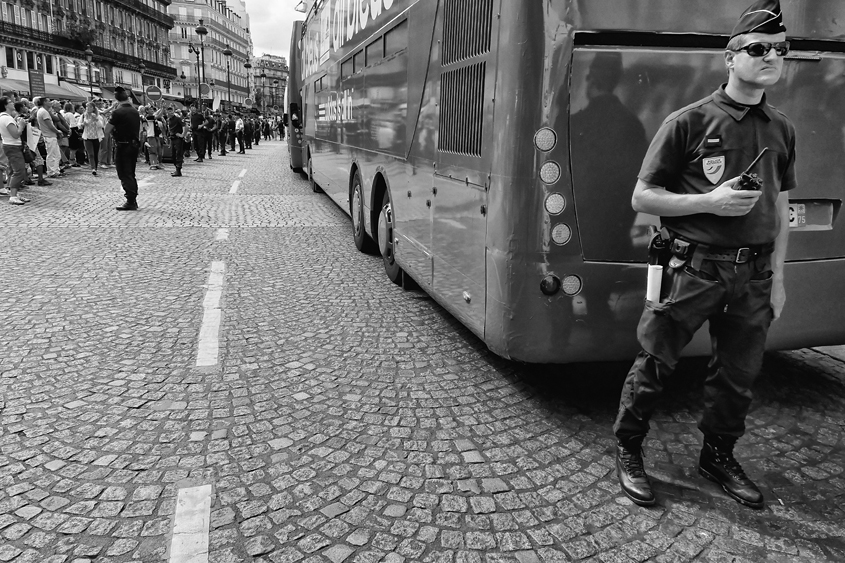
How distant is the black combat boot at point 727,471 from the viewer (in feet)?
10.3

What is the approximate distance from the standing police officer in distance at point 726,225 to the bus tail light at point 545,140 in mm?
680

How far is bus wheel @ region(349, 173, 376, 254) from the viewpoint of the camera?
875cm

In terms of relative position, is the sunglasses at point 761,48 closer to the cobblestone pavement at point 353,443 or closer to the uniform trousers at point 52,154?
the cobblestone pavement at point 353,443

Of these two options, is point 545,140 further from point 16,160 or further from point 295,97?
point 295,97

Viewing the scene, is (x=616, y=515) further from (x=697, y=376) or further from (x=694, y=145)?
(x=697, y=376)

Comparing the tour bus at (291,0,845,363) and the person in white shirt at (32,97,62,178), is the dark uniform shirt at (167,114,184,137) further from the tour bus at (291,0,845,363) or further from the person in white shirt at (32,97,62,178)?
the tour bus at (291,0,845,363)

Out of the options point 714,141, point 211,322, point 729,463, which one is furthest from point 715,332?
point 211,322

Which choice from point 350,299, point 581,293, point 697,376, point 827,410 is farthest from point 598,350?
point 350,299

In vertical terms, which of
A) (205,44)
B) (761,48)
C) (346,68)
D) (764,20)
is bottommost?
(761,48)

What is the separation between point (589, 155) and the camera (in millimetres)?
3605

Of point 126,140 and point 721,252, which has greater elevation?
point 126,140

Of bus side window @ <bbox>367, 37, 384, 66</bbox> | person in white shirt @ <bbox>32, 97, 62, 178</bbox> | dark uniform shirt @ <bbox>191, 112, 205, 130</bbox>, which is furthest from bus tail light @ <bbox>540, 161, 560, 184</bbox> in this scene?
dark uniform shirt @ <bbox>191, 112, 205, 130</bbox>

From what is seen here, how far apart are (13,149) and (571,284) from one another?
13643 mm

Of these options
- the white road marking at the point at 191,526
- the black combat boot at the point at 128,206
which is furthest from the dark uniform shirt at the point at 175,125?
the white road marking at the point at 191,526
